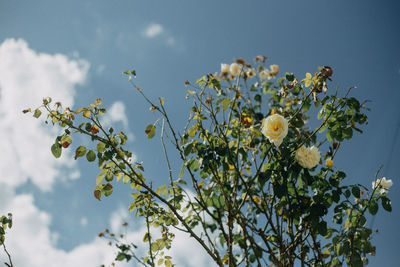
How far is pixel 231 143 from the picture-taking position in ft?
5.17

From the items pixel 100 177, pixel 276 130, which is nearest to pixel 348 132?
pixel 276 130

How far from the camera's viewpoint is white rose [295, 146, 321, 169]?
1.20 m

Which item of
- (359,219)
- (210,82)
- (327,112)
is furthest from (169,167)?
(359,219)

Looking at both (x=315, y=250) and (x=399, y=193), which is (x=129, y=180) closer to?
(x=315, y=250)

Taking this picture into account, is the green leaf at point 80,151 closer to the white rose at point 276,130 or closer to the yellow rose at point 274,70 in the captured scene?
the white rose at point 276,130

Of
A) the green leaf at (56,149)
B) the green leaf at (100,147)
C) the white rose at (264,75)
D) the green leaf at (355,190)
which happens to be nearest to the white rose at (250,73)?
the white rose at (264,75)

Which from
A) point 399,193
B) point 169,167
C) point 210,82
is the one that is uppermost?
point 399,193

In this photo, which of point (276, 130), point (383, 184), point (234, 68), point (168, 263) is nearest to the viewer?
point (276, 130)

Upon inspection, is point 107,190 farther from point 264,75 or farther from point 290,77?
point 264,75

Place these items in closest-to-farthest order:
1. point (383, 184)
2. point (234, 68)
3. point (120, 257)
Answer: point (383, 184), point (234, 68), point (120, 257)

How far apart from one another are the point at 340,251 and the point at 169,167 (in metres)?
0.84

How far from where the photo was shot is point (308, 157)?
1214mm

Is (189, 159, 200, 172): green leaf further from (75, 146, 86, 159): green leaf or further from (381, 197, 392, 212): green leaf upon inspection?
(381, 197, 392, 212): green leaf

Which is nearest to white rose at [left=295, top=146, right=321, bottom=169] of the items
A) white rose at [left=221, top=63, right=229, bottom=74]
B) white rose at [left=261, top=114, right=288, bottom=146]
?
white rose at [left=261, top=114, right=288, bottom=146]
